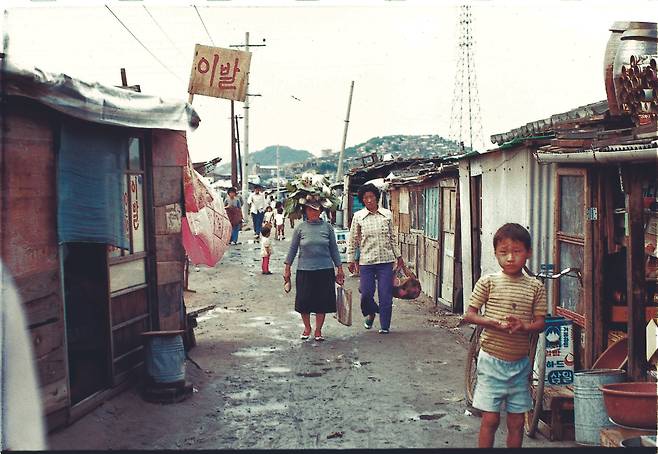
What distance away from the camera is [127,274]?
8.20 metres

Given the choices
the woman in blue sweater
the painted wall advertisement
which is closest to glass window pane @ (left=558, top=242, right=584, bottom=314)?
the painted wall advertisement

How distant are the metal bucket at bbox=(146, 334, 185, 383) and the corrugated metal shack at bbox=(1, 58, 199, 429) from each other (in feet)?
1.14

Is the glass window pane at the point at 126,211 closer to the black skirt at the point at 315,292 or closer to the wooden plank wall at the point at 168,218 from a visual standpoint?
the wooden plank wall at the point at 168,218

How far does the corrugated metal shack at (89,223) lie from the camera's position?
598 cm

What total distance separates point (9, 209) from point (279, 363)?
4.53 meters

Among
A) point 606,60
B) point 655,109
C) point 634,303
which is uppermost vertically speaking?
point 606,60

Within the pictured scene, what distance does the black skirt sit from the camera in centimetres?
1070

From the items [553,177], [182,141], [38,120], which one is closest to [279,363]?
[182,141]

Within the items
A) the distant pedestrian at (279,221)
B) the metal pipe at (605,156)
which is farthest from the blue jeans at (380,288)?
the distant pedestrian at (279,221)

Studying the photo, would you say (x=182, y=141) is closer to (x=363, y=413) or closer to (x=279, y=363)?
(x=279, y=363)

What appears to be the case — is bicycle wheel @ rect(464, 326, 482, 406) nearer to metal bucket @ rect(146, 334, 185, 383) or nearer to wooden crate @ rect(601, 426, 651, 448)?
wooden crate @ rect(601, 426, 651, 448)

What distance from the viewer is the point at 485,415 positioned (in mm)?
5527

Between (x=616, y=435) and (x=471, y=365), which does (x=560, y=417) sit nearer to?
(x=616, y=435)

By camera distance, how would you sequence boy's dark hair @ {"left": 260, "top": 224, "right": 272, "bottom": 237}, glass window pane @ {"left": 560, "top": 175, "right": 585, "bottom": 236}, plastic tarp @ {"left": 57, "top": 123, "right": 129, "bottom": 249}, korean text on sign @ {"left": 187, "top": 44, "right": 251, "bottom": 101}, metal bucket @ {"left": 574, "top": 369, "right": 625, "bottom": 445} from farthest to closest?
1. boy's dark hair @ {"left": 260, "top": 224, "right": 272, "bottom": 237}
2. korean text on sign @ {"left": 187, "top": 44, "right": 251, "bottom": 101}
3. glass window pane @ {"left": 560, "top": 175, "right": 585, "bottom": 236}
4. plastic tarp @ {"left": 57, "top": 123, "right": 129, "bottom": 249}
5. metal bucket @ {"left": 574, "top": 369, "right": 625, "bottom": 445}
